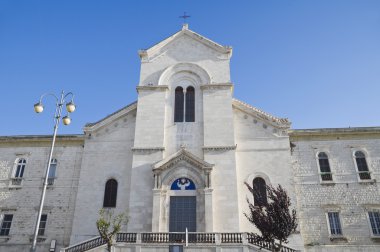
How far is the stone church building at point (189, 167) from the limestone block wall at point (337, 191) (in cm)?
7

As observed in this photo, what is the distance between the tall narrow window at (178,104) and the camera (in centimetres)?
2609

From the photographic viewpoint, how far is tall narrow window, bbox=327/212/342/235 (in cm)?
2292

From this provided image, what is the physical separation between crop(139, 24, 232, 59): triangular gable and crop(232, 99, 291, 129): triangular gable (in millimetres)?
4462

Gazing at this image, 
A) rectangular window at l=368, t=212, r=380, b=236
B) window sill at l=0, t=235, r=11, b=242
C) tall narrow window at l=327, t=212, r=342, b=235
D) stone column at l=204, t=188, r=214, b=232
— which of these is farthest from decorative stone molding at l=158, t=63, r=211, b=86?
window sill at l=0, t=235, r=11, b=242

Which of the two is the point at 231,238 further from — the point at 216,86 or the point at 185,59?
the point at 185,59

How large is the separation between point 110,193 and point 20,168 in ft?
27.4

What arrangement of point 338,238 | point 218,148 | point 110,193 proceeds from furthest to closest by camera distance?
point 110,193 < point 218,148 < point 338,238

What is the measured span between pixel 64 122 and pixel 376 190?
21.3 metres

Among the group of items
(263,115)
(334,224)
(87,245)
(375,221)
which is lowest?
(87,245)

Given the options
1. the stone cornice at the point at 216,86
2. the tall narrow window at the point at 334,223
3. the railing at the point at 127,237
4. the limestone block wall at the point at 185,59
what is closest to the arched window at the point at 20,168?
the limestone block wall at the point at 185,59

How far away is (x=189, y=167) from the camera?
76.9ft

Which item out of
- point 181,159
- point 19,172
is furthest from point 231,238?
point 19,172

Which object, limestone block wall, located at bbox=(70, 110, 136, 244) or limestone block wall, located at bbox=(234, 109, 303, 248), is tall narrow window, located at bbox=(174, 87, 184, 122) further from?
limestone block wall, located at bbox=(234, 109, 303, 248)

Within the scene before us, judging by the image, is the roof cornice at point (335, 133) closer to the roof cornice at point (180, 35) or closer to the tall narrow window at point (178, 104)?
the roof cornice at point (180, 35)
